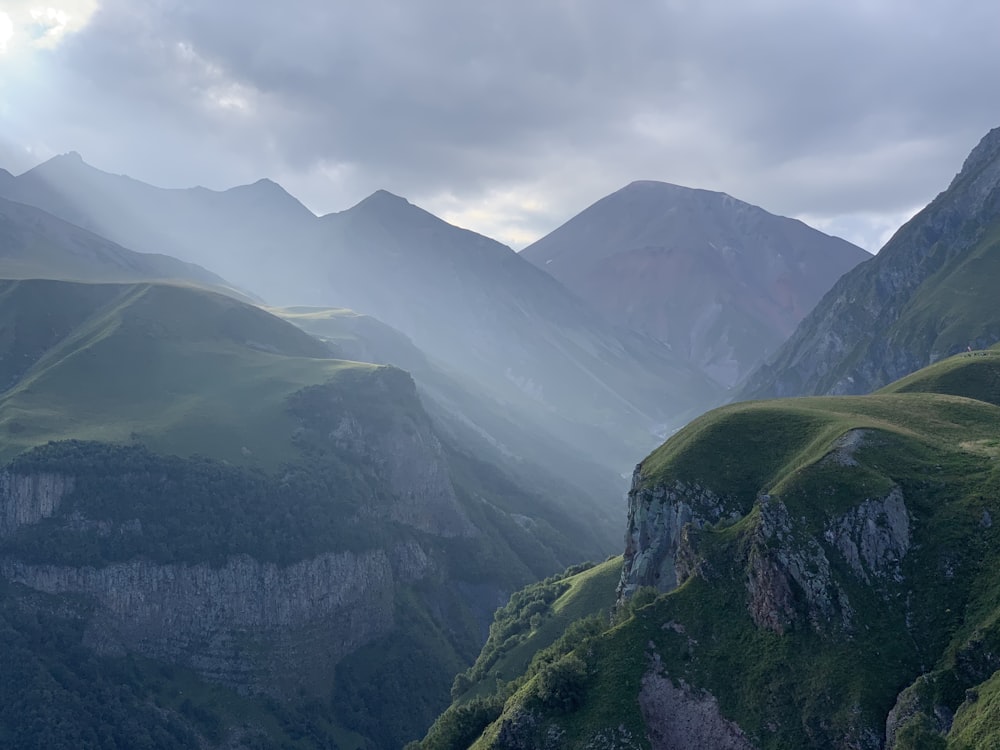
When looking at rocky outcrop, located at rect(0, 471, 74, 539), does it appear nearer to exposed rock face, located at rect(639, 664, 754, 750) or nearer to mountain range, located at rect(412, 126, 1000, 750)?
mountain range, located at rect(412, 126, 1000, 750)

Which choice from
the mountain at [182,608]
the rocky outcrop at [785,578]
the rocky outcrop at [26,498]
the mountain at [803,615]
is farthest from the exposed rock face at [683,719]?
the rocky outcrop at [26,498]

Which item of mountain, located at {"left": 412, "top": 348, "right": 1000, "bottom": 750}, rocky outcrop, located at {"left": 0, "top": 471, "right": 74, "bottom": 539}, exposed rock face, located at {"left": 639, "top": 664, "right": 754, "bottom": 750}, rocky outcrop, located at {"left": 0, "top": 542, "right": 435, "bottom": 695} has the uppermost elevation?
mountain, located at {"left": 412, "top": 348, "right": 1000, "bottom": 750}

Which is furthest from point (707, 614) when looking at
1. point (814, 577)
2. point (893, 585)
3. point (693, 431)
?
point (693, 431)

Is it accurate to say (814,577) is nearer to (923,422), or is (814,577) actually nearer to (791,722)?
(791,722)

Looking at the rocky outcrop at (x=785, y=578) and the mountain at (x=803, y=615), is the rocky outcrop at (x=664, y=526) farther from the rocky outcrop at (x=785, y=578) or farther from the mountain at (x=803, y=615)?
the rocky outcrop at (x=785, y=578)

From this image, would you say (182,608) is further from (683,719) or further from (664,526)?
(683,719)

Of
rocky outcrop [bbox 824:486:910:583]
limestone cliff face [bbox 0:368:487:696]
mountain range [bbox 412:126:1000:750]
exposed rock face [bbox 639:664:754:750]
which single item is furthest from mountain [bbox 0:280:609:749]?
rocky outcrop [bbox 824:486:910:583]
